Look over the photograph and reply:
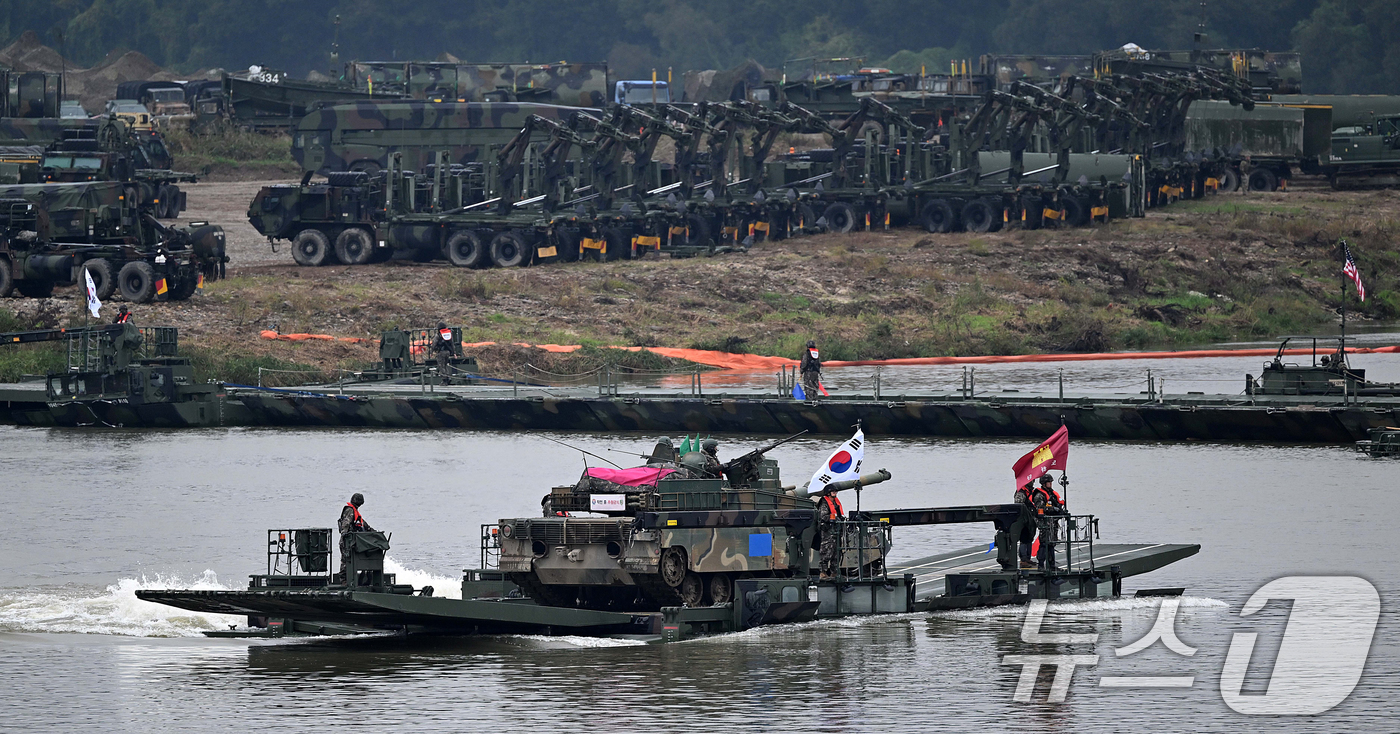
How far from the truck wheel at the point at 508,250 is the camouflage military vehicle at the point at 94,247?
436 inches

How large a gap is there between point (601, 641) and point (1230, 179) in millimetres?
68400

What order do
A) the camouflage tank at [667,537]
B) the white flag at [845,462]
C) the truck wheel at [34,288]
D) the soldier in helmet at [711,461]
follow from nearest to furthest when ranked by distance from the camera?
the white flag at [845,462] → the camouflage tank at [667,537] → the soldier in helmet at [711,461] → the truck wheel at [34,288]

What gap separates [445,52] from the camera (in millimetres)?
140750

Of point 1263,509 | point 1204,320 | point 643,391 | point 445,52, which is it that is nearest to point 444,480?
point 643,391

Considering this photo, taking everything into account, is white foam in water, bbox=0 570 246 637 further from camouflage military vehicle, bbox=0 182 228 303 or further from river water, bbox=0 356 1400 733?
camouflage military vehicle, bbox=0 182 228 303

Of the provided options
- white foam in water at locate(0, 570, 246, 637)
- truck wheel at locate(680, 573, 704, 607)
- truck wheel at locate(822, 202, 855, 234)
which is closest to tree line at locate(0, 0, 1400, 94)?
truck wheel at locate(822, 202, 855, 234)

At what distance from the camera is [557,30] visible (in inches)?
5551

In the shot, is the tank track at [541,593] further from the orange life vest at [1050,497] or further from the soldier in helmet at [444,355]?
→ the soldier in helmet at [444,355]

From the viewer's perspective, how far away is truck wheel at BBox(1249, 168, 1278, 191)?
8869cm

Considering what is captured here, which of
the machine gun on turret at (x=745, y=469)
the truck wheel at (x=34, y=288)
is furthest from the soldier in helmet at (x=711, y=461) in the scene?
the truck wheel at (x=34, y=288)

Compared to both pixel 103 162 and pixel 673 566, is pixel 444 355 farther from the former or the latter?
pixel 673 566

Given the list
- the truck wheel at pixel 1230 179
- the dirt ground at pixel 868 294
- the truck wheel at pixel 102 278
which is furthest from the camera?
the truck wheel at pixel 1230 179

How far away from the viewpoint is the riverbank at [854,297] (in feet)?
197

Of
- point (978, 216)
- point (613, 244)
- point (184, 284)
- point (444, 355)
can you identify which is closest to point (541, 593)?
point (444, 355)
